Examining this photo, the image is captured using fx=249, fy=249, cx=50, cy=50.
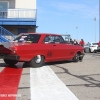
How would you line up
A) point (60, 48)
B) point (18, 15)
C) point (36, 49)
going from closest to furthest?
point (36, 49)
point (60, 48)
point (18, 15)

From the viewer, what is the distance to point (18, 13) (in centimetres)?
2811

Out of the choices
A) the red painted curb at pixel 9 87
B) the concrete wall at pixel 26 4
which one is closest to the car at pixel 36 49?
the red painted curb at pixel 9 87

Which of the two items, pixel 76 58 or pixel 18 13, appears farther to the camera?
pixel 18 13

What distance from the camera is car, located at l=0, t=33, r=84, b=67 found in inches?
420

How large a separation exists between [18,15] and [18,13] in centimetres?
23

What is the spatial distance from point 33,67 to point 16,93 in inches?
200

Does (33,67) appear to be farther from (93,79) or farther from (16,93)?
(16,93)

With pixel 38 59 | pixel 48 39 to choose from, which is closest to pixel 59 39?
pixel 48 39

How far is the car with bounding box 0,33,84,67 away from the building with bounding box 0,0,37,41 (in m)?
15.2

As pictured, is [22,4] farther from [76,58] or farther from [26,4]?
[76,58]

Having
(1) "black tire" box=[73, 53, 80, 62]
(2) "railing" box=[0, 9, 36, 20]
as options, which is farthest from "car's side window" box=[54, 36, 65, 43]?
(2) "railing" box=[0, 9, 36, 20]

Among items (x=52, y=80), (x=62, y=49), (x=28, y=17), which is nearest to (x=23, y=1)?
(x=28, y=17)

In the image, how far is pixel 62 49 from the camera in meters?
12.7

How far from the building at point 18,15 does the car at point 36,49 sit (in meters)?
15.2
